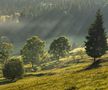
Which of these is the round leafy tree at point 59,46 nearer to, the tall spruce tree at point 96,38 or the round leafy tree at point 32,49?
the round leafy tree at point 32,49

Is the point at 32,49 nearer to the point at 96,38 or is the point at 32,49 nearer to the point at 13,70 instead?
the point at 13,70

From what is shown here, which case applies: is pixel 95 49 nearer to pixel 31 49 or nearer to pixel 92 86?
pixel 92 86

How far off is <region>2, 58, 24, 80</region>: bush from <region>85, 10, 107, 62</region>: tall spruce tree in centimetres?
2526

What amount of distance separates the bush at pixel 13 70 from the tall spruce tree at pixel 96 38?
25.3 m

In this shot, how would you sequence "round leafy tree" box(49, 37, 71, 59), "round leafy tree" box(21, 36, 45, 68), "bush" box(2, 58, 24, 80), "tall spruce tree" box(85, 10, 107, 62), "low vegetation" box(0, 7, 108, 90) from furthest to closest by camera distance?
"round leafy tree" box(49, 37, 71, 59)
"round leafy tree" box(21, 36, 45, 68)
"bush" box(2, 58, 24, 80)
"tall spruce tree" box(85, 10, 107, 62)
"low vegetation" box(0, 7, 108, 90)

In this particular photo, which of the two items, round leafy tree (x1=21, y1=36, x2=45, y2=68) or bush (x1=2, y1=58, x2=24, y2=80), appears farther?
round leafy tree (x1=21, y1=36, x2=45, y2=68)

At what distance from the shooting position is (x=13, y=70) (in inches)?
4274

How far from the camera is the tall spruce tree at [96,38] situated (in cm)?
9950

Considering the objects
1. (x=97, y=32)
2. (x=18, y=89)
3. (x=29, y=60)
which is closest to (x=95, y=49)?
(x=97, y=32)

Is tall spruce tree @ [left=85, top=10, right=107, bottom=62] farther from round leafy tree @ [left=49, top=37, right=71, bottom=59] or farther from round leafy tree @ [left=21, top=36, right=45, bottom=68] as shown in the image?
round leafy tree @ [left=49, top=37, right=71, bottom=59]

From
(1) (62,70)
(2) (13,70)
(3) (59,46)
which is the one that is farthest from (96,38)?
(3) (59,46)

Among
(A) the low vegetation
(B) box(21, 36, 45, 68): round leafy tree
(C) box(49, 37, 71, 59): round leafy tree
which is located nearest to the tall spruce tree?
(A) the low vegetation

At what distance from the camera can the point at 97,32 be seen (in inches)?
3937

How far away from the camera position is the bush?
109 m
